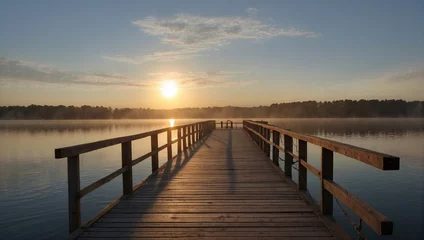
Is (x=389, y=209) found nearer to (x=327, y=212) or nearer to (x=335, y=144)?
(x=327, y=212)

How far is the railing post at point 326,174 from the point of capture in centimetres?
423

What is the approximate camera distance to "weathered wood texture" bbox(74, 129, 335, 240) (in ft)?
13.0

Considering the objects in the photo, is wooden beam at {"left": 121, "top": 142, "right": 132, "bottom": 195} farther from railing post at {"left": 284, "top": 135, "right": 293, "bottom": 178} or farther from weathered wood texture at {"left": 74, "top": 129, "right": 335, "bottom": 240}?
railing post at {"left": 284, "top": 135, "right": 293, "bottom": 178}

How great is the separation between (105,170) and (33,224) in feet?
29.2

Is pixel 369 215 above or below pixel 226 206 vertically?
above

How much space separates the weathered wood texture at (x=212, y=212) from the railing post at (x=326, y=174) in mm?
203

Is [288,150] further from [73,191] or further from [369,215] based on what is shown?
[73,191]

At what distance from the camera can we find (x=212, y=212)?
481 cm

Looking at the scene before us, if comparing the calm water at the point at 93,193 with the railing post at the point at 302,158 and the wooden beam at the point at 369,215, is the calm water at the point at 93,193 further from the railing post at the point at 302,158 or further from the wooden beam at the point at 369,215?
the wooden beam at the point at 369,215

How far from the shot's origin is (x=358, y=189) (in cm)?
1322

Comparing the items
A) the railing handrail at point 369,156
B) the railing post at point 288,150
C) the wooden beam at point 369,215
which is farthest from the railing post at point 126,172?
the wooden beam at point 369,215

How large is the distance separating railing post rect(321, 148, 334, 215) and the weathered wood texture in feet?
0.67

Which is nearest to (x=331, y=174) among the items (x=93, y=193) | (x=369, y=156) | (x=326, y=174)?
(x=326, y=174)

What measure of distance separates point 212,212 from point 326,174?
187 cm
